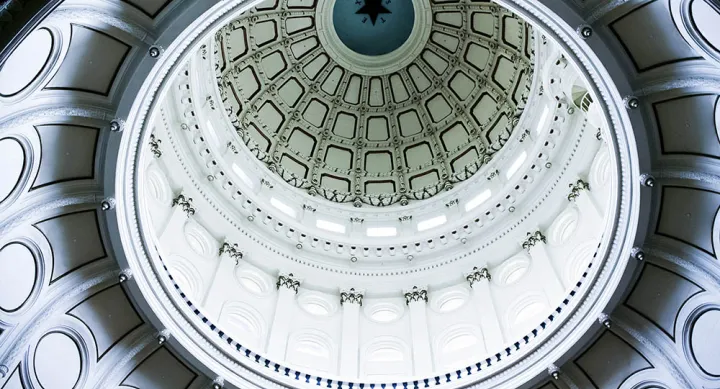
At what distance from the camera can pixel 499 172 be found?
3092cm

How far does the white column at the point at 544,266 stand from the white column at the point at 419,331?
4932mm

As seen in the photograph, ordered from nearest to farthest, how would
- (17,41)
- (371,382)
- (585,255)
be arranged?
(17,41) → (371,382) → (585,255)

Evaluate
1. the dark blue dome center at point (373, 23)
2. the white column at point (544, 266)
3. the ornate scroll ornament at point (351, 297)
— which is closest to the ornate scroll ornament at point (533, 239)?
the white column at point (544, 266)

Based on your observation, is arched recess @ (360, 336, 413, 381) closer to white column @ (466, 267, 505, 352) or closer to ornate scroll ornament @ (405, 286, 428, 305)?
ornate scroll ornament @ (405, 286, 428, 305)

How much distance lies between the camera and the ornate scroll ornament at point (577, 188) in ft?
81.6

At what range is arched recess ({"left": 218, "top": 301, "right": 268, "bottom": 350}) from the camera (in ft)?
76.8

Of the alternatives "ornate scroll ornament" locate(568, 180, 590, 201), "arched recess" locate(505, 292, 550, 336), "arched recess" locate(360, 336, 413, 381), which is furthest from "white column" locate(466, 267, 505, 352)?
"ornate scroll ornament" locate(568, 180, 590, 201)

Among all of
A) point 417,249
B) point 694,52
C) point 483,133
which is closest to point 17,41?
point 694,52

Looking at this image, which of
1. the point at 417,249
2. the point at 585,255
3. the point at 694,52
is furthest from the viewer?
the point at 417,249

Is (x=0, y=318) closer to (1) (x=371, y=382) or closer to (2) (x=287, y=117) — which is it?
(1) (x=371, y=382)

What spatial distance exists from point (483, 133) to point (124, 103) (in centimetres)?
2227

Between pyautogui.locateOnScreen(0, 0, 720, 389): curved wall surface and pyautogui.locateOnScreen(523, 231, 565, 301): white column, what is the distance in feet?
15.9

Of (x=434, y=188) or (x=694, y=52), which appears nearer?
(x=694, y=52)

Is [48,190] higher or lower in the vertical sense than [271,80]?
lower
